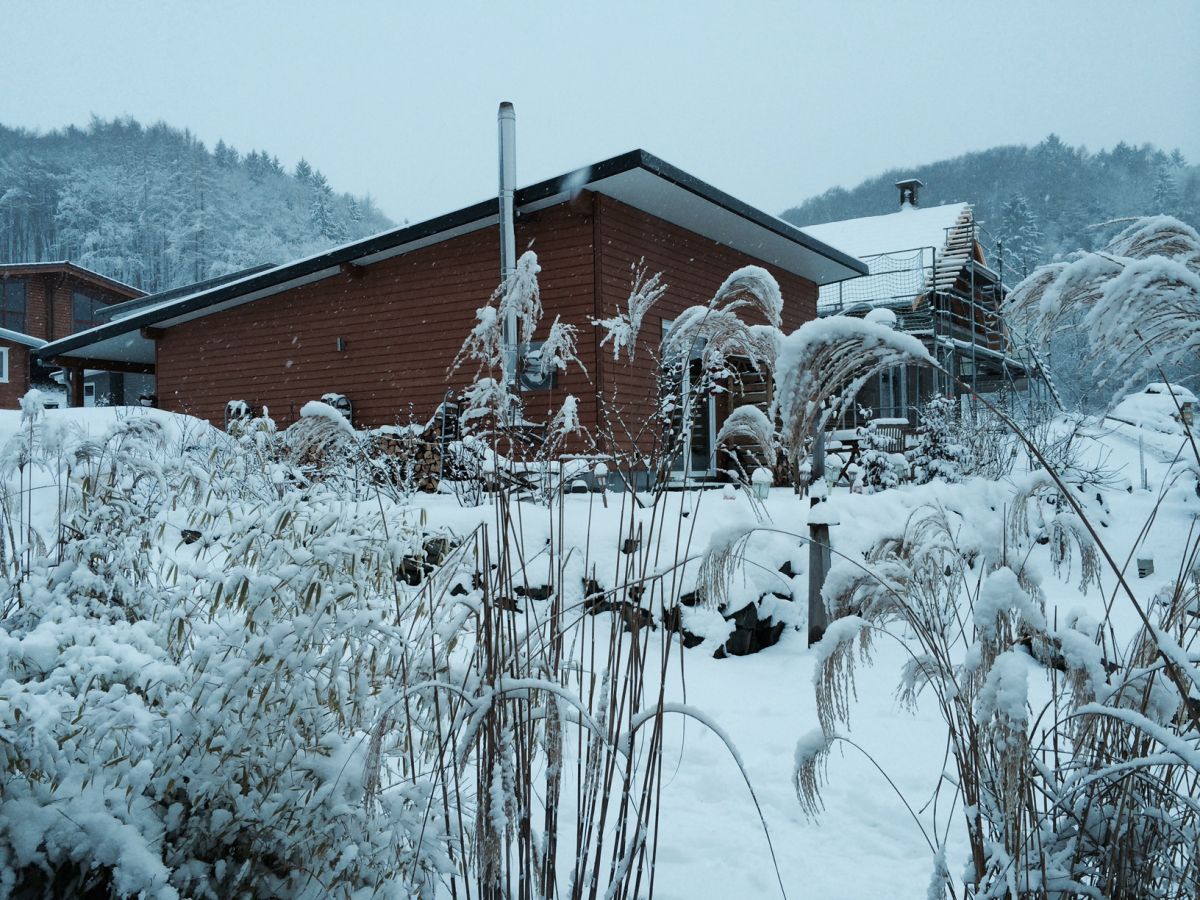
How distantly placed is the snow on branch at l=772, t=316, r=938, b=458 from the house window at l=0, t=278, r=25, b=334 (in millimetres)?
35236

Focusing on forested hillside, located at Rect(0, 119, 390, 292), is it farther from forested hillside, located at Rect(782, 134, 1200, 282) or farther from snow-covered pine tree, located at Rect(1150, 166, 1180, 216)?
snow-covered pine tree, located at Rect(1150, 166, 1180, 216)

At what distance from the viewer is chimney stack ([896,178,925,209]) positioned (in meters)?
24.8

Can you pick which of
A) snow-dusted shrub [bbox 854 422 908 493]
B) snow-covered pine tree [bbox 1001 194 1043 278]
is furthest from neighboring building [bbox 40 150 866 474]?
snow-covered pine tree [bbox 1001 194 1043 278]

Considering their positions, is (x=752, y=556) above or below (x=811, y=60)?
below

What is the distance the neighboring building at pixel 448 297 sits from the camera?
939cm

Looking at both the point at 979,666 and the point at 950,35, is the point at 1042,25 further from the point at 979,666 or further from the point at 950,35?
the point at 979,666

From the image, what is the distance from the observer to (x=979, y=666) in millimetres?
1225

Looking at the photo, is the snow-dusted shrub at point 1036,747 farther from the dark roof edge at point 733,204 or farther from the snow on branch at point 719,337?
the dark roof edge at point 733,204

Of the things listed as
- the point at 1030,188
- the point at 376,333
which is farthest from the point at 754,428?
the point at 1030,188

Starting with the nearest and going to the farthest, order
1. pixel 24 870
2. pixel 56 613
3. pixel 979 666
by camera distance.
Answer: pixel 979 666, pixel 24 870, pixel 56 613

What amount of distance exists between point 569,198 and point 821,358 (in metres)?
8.58

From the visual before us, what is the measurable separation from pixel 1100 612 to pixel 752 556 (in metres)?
2.01

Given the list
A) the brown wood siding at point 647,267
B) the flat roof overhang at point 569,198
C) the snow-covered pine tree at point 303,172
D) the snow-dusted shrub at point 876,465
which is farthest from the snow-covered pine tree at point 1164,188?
the snow-covered pine tree at point 303,172

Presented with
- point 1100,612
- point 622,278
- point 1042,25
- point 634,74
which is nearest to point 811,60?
point 634,74
